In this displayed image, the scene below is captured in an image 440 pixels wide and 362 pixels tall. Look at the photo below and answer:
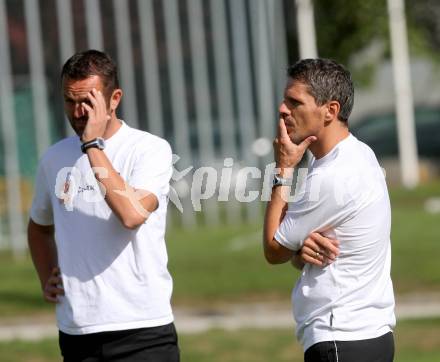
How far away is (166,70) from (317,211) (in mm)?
13748

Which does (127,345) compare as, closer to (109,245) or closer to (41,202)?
(109,245)

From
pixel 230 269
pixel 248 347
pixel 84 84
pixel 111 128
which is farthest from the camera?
pixel 230 269

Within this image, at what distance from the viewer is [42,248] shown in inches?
225

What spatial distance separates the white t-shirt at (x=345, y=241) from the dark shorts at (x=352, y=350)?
22 mm

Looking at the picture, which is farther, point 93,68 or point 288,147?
point 93,68

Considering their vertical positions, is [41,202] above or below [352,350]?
above

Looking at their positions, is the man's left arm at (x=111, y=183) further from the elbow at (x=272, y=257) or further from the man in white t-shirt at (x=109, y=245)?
the elbow at (x=272, y=257)

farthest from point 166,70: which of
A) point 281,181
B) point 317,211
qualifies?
point 317,211

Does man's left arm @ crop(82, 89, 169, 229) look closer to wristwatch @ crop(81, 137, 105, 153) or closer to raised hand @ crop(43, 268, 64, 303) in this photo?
wristwatch @ crop(81, 137, 105, 153)

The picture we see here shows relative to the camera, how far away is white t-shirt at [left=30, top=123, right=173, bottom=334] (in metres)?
5.20

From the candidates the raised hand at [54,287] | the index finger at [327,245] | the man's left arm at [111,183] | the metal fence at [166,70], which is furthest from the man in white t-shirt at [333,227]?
the metal fence at [166,70]

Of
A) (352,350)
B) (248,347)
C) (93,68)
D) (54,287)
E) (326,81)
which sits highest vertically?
(93,68)

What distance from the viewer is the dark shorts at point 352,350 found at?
479cm

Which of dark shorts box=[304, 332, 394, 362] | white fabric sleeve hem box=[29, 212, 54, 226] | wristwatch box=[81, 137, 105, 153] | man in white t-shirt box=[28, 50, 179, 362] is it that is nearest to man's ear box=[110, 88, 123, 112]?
man in white t-shirt box=[28, 50, 179, 362]
